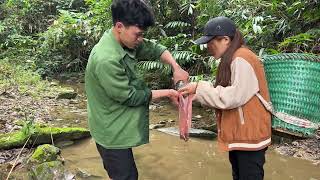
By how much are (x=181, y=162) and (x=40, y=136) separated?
1797 millimetres

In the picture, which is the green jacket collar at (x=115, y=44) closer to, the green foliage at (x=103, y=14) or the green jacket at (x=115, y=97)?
the green jacket at (x=115, y=97)

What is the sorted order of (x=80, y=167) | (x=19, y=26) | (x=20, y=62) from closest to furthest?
(x=80, y=167) < (x=20, y=62) < (x=19, y=26)

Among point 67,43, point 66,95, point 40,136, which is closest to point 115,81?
point 40,136

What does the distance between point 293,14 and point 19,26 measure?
10411 millimetres

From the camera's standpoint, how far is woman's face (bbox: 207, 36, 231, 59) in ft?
8.57

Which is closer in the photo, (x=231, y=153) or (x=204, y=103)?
(x=204, y=103)

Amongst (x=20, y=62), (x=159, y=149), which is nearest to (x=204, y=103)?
(x=159, y=149)

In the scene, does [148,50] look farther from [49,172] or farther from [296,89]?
[49,172]

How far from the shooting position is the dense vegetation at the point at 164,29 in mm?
6009

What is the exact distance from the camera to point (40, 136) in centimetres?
526

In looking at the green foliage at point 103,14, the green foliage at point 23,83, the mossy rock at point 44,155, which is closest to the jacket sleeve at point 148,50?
the mossy rock at point 44,155

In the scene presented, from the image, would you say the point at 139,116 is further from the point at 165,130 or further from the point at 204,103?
the point at 165,130

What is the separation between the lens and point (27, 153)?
199 inches

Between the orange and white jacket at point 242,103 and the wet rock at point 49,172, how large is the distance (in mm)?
2025
